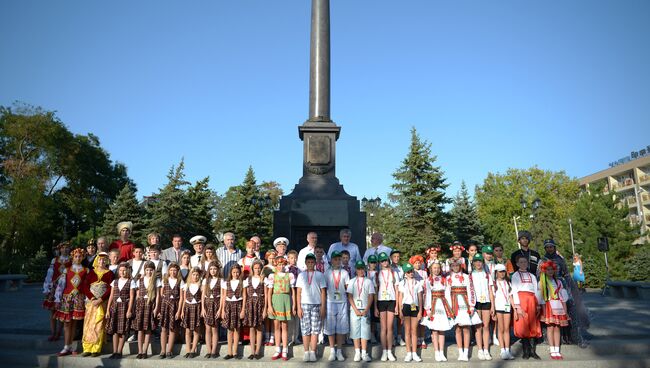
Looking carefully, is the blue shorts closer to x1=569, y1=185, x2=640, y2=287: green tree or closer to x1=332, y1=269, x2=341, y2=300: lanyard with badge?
x1=332, y1=269, x2=341, y2=300: lanyard with badge

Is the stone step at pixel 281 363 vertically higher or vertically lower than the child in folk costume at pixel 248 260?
lower

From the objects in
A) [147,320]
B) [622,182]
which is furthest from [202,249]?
[622,182]

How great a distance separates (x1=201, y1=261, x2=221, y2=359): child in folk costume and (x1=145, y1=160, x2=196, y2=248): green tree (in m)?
28.4

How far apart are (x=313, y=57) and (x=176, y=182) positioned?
24.7 m

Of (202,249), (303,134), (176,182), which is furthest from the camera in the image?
(176,182)

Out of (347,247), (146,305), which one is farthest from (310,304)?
(146,305)

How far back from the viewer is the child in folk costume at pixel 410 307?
7.37m

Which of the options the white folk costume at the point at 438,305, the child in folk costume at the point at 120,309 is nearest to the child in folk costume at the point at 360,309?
the white folk costume at the point at 438,305

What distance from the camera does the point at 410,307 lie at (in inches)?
293

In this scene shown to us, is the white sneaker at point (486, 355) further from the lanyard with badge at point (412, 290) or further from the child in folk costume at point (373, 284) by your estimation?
the child in folk costume at point (373, 284)

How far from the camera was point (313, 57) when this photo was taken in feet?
46.8

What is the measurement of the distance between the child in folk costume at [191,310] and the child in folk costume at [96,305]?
57.6 inches

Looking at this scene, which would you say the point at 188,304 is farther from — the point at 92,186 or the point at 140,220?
the point at 92,186

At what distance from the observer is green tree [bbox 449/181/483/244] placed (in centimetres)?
3288
